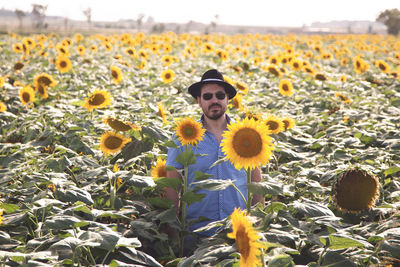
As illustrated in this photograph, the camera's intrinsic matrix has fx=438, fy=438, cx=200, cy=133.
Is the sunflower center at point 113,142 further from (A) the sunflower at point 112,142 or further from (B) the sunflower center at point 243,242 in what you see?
(B) the sunflower center at point 243,242

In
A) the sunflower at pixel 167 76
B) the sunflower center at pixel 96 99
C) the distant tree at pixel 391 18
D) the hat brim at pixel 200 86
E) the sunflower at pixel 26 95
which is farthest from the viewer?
the distant tree at pixel 391 18

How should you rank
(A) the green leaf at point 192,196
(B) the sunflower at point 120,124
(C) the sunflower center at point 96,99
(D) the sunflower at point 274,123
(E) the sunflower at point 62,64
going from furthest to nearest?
(E) the sunflower at point 62,64 → (C) the sunflower center at point 96,99 → (D) the sunflower at point 274,123 → (B) the sunflower at point 120,124 → (A) the green leaf at point 192,196

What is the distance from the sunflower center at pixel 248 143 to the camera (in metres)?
2.21

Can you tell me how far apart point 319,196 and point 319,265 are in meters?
1.45

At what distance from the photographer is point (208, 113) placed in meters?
3.38

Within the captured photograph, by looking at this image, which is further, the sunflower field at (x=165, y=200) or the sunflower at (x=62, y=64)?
the sunflower at (x=62, y=64)

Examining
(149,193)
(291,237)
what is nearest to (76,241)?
(291,237)

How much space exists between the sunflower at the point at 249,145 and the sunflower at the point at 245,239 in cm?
52

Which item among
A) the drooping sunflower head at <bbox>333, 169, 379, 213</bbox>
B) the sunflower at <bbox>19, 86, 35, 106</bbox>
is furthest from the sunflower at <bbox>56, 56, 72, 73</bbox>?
the drooping sunflower head at <bbox>333, 169, 379, 213</bbox>

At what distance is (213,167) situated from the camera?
131 inches

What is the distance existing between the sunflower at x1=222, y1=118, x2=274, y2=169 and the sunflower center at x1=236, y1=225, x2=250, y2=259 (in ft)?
1.77

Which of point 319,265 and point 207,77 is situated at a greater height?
point 207,77

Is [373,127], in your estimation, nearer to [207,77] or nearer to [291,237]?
[207,77]

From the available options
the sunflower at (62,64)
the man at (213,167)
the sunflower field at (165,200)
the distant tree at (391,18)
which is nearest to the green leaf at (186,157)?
the sunflower field at (165,200)
